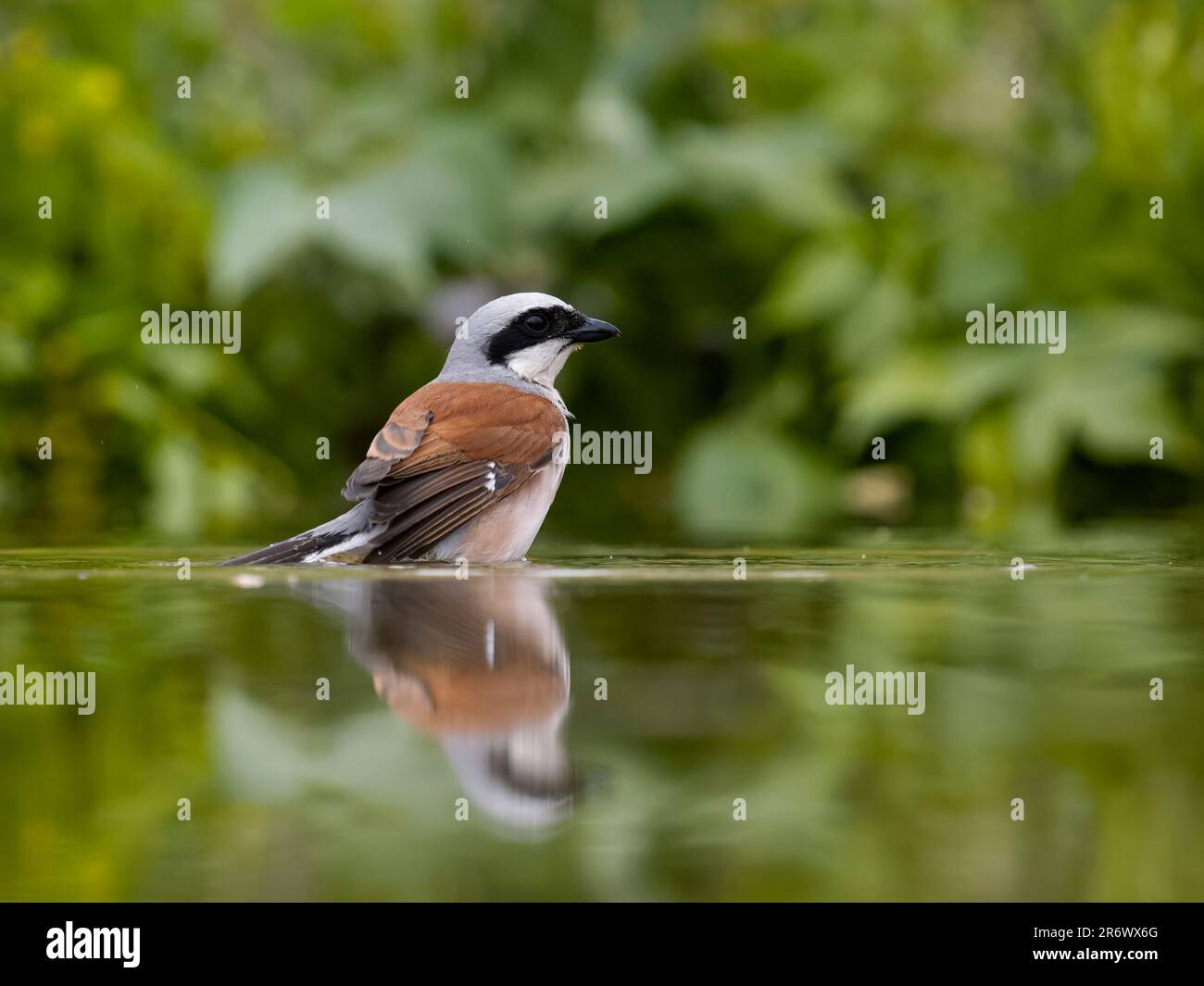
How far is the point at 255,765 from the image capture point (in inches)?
78.0

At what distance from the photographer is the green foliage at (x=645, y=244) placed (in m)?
6.72

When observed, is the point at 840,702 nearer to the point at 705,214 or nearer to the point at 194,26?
the point at 705,214

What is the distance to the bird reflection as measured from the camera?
1.87 meters

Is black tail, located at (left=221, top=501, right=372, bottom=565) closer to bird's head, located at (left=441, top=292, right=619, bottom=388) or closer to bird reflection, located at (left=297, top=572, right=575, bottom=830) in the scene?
bird reflection, located at (left=297, top=572, right=575, bottom=830)

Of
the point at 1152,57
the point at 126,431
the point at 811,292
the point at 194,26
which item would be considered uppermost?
the point at 194,26

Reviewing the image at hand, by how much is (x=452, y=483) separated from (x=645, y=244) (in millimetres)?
3824

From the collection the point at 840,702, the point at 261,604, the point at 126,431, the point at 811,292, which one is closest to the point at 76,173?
the point at 126,431

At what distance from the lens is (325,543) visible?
390 cm

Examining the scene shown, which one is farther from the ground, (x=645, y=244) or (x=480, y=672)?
(x=645, y=244)

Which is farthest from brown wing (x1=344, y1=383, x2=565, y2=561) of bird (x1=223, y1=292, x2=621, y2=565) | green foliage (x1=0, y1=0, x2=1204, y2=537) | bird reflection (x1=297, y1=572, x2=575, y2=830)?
green foliage (x1=0, y1=0, x2=1204, y2=537)

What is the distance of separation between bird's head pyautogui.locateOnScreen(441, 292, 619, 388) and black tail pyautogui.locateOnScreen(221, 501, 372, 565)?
718 millimetres

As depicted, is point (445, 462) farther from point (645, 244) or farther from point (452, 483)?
point (645, 244)

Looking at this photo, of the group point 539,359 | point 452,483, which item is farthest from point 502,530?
point 539,359

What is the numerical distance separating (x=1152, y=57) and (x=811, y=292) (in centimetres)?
200
